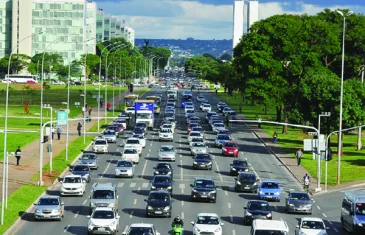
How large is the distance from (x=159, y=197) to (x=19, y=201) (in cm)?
975

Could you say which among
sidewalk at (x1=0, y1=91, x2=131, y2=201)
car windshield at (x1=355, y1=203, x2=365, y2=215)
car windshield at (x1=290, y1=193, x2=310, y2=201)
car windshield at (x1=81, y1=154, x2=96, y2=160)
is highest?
car windshield at (x1=355, y1=203, x2=365, y2=215)

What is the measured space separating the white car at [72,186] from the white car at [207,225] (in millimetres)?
16429

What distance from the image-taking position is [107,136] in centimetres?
9894

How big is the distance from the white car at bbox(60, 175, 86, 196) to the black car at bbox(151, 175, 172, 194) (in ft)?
16.9

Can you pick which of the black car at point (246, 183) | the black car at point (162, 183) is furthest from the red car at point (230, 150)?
the black car at point (162, 183)

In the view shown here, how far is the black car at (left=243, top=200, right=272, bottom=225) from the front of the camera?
166 feet

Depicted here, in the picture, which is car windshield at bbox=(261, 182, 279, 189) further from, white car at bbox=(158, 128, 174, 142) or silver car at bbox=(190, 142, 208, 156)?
white car at bbox=(158, 128, 174, 142)

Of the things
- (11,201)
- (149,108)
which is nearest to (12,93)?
(149,108)

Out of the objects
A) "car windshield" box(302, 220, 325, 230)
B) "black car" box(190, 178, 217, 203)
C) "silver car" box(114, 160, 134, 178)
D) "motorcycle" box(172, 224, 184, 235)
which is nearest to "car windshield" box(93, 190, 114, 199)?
"black car" box(190, 178, 217, 203)

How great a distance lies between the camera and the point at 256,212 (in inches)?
2002

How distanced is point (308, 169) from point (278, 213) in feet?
82.1

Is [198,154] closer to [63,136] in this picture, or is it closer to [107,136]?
[107,136]

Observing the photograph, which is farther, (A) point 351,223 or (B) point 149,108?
(B) point 149,108

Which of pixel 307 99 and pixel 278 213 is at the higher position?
pixel 307 99
